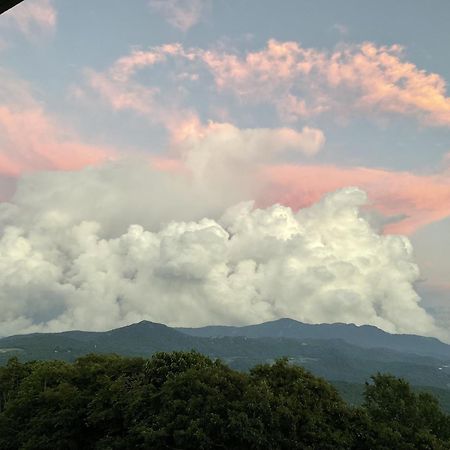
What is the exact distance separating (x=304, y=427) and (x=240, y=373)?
10453 mm

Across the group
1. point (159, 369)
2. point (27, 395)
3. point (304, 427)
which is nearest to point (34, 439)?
point (27, 395)

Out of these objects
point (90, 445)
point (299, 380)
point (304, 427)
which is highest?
point (299, 380)

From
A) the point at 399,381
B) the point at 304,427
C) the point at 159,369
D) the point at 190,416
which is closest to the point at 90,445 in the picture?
the point at 159,369

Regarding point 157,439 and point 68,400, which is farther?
point 68,400

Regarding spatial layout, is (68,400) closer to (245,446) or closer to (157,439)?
(157,439)

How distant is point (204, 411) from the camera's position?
41.3 metres

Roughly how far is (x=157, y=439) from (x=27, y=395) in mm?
25705

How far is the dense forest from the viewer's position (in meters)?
40.2

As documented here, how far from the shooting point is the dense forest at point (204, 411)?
4025 centimetres

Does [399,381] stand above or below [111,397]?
above

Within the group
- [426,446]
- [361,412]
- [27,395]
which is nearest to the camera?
[426,446]

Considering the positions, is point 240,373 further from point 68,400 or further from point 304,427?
point 68,400

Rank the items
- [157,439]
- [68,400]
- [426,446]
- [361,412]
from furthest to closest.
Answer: [68,400] < [361,412] < [426,446] < [157,439]

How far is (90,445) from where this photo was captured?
1916 inches
